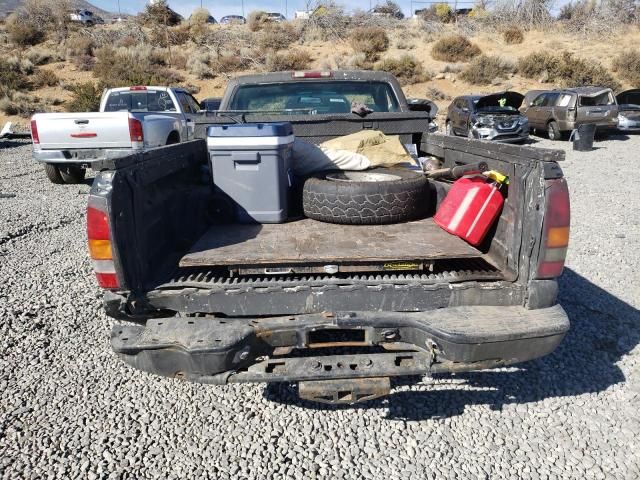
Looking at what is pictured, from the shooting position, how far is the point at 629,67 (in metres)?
27.3

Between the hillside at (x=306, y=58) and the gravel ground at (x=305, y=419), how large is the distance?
21203mm

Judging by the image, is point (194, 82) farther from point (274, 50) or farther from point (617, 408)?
point (617, 408)

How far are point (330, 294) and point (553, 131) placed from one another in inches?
675

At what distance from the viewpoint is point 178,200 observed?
3.13 m

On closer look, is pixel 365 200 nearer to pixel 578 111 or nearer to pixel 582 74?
pixel 578 111

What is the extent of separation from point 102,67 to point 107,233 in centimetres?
3054

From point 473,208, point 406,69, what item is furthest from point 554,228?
point 406,69

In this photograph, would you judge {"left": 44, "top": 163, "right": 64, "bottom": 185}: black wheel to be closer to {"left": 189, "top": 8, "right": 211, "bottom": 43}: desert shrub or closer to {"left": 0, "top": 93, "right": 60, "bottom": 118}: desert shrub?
{"left": 0, "top": 93, "right": 60, "bottom": 118}: desert shrub

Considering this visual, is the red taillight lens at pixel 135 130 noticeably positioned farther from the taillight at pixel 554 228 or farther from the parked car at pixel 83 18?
the parked car at pixel 83 18

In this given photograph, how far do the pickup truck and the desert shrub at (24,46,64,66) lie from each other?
32.7 meters

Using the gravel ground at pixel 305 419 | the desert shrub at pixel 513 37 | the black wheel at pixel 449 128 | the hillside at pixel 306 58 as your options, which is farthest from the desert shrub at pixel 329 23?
the gravel ground at pixel 305 419

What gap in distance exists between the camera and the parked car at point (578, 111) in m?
16.0

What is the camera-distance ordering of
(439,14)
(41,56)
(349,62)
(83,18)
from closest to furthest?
(41,56) < (349,62) < (83,18) < (439,14)

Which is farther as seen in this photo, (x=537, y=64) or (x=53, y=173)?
(x=537, y=64)
